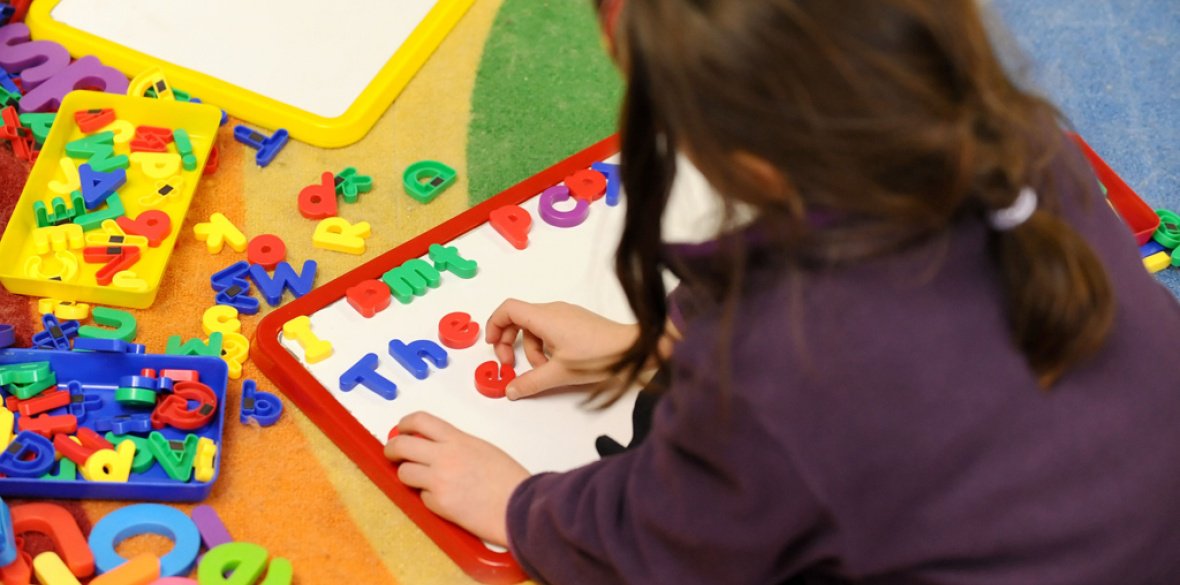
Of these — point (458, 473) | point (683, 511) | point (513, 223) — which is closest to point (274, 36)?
point (513, 223)

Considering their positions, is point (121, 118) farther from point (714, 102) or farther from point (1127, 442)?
point (1127, 442)

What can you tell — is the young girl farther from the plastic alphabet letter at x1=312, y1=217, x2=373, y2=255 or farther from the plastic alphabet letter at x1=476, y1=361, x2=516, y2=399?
the plastic alphabet letter at x1=312, y1=217, x2=373, y2=255

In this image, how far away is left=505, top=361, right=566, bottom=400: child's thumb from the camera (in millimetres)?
894

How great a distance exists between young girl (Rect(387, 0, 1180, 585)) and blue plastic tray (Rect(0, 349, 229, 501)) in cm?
36

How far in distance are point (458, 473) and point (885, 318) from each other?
1.22 ft

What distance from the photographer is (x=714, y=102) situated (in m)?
0.52

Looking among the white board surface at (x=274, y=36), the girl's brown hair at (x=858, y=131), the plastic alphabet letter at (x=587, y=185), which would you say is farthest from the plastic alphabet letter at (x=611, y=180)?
the girl's brown hair at (x=858, y=131)

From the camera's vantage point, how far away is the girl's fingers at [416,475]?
2.71ft

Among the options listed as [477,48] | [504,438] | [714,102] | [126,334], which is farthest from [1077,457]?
[477,48]

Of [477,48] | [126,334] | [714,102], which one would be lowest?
[126,334]

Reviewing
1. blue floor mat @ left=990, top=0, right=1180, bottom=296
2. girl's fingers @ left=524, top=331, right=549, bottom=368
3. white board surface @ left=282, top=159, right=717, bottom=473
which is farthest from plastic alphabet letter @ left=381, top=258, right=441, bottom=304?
blue floor mat @ left=990, top=0, right=1180, bottom=296

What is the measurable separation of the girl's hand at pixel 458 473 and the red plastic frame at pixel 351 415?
0.5 inches

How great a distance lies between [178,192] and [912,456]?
715 mm

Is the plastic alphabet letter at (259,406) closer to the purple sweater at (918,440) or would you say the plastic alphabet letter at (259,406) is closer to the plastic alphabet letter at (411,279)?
the plastic alphabet letter at (411,279)
